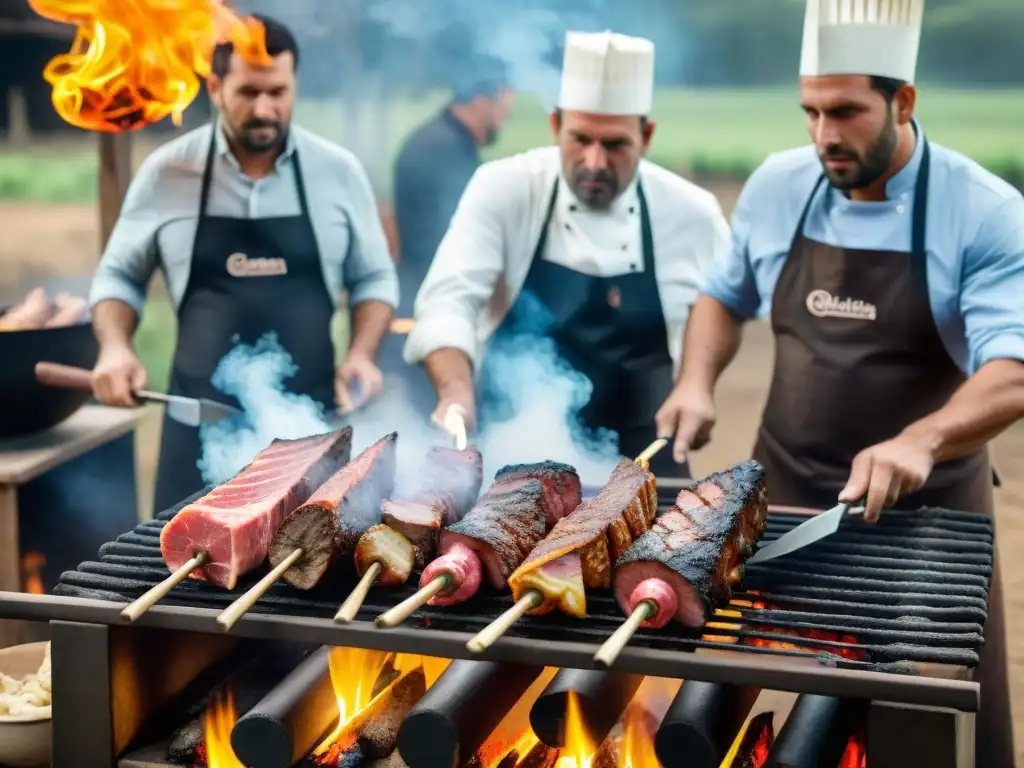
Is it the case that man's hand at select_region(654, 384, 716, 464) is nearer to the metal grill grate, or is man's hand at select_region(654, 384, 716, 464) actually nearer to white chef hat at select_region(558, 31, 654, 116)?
the metal grill grate

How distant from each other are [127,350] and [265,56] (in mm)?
1345

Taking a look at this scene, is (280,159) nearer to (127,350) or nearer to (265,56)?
(265,56)

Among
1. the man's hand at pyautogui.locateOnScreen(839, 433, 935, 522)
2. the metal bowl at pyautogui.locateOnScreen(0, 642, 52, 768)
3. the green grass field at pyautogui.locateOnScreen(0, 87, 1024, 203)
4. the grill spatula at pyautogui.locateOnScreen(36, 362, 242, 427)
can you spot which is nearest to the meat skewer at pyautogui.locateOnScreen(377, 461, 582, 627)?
the man's hand at pyautogui.locateOnScreen(839, 433, 935, 522)

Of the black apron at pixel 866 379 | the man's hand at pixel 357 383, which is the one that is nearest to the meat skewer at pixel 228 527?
the man's hand at pixel 357 383

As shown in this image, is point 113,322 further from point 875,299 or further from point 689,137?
point 689,137

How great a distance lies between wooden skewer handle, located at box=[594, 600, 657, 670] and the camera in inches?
84.8

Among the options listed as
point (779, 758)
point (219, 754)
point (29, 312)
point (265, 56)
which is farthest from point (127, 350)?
point (779, 758)

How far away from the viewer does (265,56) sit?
4707mm

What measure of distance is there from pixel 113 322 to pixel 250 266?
0.63 m

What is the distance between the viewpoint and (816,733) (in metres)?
2.53

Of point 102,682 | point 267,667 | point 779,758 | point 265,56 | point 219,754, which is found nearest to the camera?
point 779,758

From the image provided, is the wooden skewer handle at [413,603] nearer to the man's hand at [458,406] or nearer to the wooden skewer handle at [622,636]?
the wooden skewer handle at [622,636]

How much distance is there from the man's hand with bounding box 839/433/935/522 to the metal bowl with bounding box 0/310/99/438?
2.76 metres

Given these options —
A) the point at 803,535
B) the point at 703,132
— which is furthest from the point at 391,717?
the point at 703,132
